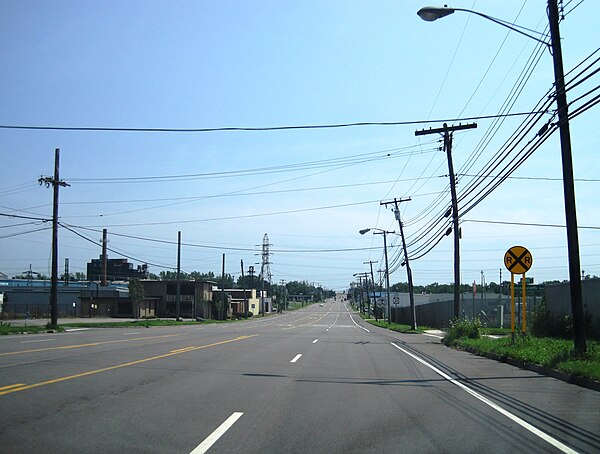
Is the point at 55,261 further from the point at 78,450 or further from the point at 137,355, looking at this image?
the point at 78,450

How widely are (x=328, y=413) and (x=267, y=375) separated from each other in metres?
4.84

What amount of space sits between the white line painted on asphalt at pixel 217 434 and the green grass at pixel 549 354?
820 centimetres

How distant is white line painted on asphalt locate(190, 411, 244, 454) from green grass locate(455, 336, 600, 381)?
8196 mm

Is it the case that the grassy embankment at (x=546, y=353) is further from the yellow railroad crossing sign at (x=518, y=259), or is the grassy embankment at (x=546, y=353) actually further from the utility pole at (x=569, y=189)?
the yellow railroad crossing sign at (x=518, y=259)

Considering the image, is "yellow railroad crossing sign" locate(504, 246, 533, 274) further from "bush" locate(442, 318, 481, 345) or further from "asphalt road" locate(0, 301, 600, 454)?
"bush" locate(442, 318, 481, 345)

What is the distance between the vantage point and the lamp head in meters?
14.8

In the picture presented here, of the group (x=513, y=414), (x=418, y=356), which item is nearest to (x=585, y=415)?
(x=513, y=414)

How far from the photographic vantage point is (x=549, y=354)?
1661 centimetres

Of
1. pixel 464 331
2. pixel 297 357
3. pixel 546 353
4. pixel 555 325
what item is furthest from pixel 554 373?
pixel 464 331

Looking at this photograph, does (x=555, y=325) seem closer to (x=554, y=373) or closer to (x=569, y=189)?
(x=569, y=189)

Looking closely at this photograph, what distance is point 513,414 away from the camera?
934 centimetres

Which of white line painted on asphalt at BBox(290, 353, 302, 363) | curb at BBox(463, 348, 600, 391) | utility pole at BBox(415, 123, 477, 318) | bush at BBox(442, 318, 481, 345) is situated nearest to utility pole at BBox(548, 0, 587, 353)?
curb at BBox(463, 348, 600, 391)

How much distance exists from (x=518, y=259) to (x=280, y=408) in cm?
1354

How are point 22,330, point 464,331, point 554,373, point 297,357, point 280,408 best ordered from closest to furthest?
point 280,408, point 554,373, point 297,357, point 464,331, point 22,330
